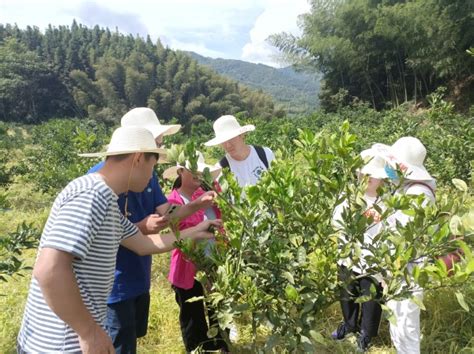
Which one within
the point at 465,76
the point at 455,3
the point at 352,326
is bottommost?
the point at 352,326

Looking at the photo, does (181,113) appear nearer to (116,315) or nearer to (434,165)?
(434,165)

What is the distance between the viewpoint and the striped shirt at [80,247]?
1190 mm

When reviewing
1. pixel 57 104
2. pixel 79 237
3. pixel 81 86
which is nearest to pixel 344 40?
pixel 79 237

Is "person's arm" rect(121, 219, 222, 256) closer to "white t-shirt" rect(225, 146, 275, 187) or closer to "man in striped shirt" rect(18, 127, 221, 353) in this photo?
"man in striped shirt" rect(18, 127, 221, 353)

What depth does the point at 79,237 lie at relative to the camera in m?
1.18

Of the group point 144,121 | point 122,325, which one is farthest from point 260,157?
point 122,325

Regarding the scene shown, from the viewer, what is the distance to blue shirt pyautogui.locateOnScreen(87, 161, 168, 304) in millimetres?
1898

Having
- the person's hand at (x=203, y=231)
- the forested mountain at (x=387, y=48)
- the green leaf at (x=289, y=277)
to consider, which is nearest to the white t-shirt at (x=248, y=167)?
the person's hand at (x=203, y=231)

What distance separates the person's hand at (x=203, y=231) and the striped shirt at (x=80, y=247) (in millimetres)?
346

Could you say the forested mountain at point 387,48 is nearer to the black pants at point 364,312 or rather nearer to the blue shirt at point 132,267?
the black pants at point 364,312

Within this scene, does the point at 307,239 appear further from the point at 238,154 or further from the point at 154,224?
the point at 238,154

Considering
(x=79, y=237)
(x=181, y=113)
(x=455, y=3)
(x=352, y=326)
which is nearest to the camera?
(x=79, y=237)

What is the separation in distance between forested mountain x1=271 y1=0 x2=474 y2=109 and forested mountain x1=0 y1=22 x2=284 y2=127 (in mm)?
16310

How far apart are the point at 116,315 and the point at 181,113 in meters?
39.1
